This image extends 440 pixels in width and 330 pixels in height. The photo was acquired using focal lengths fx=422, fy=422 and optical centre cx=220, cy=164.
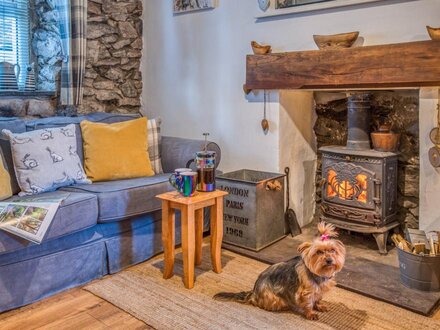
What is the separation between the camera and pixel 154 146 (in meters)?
3.34

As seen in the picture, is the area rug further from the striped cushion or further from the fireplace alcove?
the striped cushion

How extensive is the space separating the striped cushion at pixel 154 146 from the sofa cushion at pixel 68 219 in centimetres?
90

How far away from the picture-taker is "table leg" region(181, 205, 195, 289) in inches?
90.7

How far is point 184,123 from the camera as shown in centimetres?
384

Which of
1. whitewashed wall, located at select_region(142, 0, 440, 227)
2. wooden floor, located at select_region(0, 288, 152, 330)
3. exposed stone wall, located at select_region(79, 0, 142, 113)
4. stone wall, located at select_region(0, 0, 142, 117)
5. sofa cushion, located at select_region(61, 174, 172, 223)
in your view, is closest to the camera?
wooden floor, located at select_region(0, 288, 152, 330)

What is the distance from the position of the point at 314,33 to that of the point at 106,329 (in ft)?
7.39

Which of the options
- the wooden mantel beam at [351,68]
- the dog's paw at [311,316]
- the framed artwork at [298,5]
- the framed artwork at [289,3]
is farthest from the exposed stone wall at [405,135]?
the dog's paw at [311,316]

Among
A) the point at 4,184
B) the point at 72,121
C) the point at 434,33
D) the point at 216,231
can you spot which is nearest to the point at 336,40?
the point at 434,33

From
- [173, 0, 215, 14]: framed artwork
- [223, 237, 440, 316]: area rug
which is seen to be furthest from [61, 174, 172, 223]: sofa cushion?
[173, 0, 215, 14]: framed artwork

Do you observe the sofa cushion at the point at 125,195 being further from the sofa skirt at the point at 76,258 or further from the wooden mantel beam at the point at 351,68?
the wooden mantel beam at the point at 351,68

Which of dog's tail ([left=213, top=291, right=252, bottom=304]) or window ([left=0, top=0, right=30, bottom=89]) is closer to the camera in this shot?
dog's tail ([left=213, top=291, right=252, bottom=304])

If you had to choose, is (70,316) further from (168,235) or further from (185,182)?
(185,182)

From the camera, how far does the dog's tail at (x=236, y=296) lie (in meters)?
2.21

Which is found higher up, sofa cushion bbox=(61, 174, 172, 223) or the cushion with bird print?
the cushion with bird print
